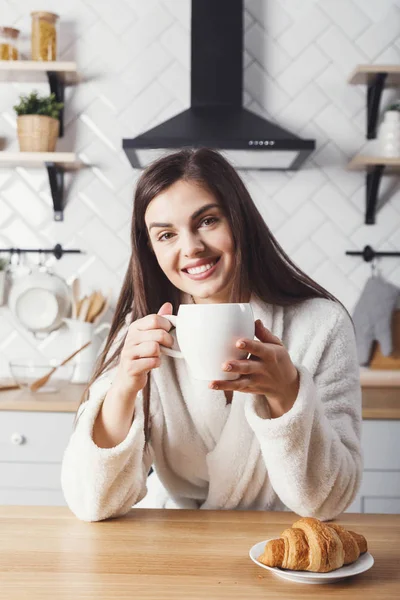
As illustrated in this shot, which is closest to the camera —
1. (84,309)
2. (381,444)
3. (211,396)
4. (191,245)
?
(191,245)

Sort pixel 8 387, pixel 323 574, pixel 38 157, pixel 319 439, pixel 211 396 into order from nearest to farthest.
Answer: pixel 323 574, pixel 319 439, pixel 211 396, pixel 8 387, pixel 38 157

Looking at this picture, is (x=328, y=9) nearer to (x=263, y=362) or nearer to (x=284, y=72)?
(x=284, y=72)

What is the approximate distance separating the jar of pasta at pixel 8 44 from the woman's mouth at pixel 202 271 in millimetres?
1759

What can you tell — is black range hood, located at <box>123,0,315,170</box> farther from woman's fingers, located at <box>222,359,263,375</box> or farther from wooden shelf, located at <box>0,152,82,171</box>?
woman's fingers, located at <box>222,359,263,375</box>

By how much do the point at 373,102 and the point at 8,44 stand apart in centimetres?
137

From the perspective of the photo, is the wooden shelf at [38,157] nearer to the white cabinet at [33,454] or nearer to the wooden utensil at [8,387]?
the wooden utensil at [8,387]

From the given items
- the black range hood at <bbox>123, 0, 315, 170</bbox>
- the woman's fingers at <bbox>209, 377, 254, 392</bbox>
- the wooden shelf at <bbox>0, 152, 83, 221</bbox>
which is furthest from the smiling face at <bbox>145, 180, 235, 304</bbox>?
the wooden shelf at <bbox>0, 152, 83, 221</bbox>

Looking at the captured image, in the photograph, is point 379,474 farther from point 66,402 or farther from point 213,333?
point 213,333

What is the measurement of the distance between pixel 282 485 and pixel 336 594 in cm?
33

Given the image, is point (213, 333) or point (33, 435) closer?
point (213, 333)

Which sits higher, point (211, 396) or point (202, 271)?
point (202, 271)

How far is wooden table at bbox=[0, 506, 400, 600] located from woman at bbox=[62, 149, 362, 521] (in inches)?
2.6

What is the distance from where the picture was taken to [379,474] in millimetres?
2227

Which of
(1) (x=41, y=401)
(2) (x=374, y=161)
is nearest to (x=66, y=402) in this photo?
(1) (x=41, y=401)
